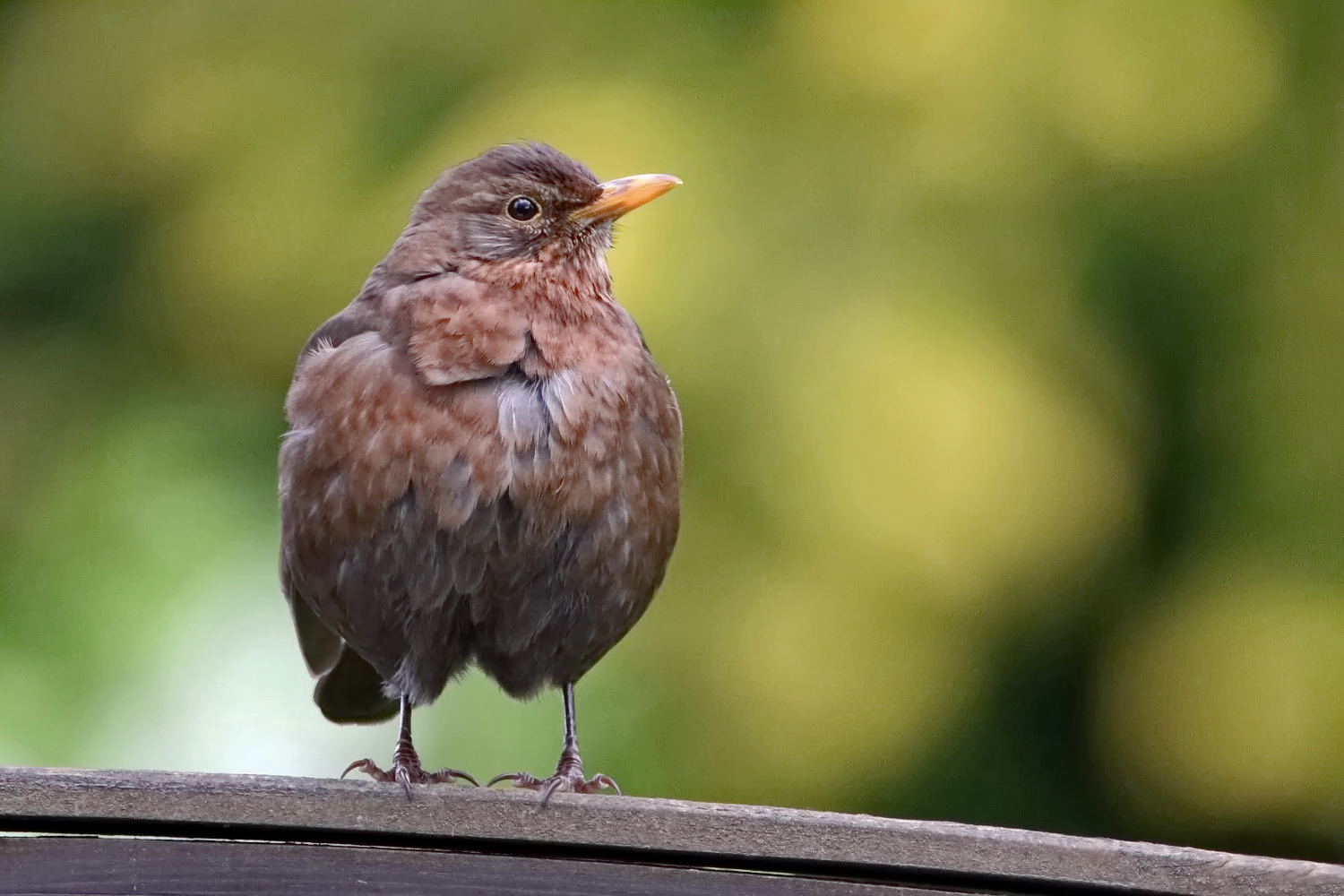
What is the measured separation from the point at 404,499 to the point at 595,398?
0.35m

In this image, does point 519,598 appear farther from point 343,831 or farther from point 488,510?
point 343,831

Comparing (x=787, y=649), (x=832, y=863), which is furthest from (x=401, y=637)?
(x=832, y=863)

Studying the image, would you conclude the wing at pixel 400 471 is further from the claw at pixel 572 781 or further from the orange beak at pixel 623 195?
the orange beak at pixel 623 195

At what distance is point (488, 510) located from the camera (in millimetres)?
2848

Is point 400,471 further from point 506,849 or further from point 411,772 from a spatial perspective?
point 506,849

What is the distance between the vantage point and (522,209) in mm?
3412

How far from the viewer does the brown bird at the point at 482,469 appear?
113 inches

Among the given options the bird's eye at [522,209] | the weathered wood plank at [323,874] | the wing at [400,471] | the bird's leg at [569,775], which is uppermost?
the bird's eye at [522,209]

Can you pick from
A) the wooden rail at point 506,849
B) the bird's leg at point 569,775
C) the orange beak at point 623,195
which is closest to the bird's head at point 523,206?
the orange beak at point 623,195

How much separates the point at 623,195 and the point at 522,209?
0.20 m

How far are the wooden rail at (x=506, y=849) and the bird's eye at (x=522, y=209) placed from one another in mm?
1378

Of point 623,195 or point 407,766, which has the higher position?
point 623,195

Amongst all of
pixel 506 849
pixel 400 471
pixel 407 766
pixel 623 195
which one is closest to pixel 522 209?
pixel 623 195

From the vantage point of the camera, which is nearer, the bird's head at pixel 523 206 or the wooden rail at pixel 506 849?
the wooden rail at pixel 506 849
